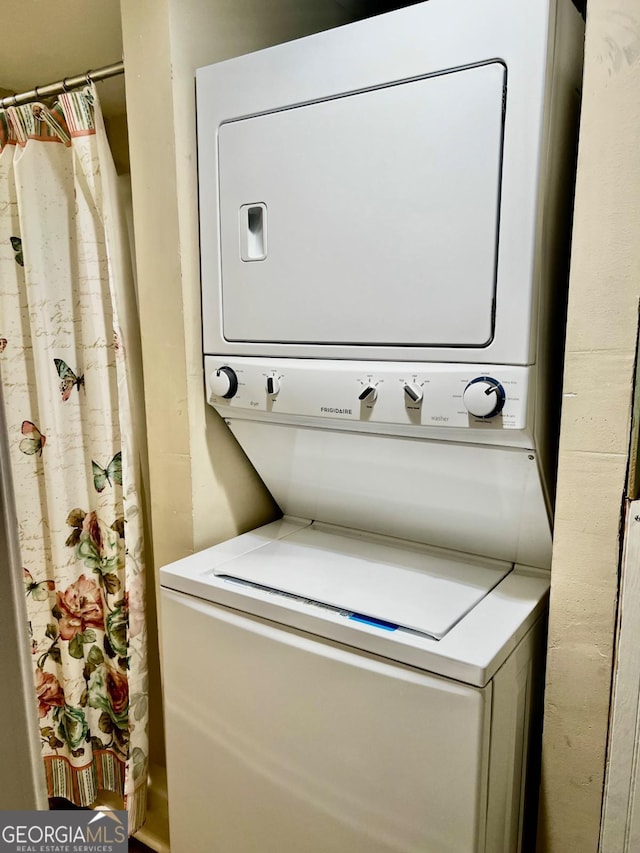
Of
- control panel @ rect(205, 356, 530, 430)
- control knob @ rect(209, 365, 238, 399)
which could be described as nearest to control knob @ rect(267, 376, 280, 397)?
control panel @ rect(205, 356, 530, 430)

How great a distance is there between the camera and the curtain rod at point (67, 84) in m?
1.47

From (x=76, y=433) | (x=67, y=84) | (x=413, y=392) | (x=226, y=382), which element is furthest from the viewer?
(x=76, y=433)

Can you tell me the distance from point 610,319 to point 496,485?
15.0 inches

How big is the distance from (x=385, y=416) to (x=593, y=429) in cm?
37

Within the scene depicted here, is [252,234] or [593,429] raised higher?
[252,234]

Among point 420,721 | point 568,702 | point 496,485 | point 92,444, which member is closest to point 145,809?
point 92,444

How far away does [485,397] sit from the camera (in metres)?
1.03

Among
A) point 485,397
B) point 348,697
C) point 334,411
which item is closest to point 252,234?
point 334,411

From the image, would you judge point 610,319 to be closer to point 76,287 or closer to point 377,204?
point 377,204

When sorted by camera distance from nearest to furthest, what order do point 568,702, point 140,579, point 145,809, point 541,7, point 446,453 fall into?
point 541,7, point 568,702, point 446,453, point 140,579, point 145,809

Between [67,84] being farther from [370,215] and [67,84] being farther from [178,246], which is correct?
[370,215]

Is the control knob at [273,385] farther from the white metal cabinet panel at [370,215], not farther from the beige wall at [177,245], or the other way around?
the beige wall at [177,245]

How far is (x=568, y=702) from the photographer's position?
1091 mm

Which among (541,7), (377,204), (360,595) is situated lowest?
(360,595)
